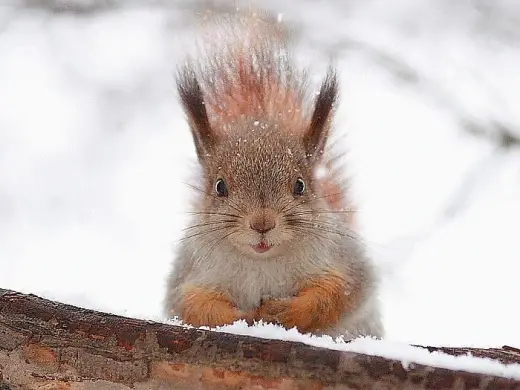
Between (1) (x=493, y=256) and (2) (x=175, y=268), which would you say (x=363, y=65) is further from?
(2) (x=175, y=268)

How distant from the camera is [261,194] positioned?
148 centimetres

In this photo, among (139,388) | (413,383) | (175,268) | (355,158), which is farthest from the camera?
(355,158)

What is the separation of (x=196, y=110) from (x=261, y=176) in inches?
8.6

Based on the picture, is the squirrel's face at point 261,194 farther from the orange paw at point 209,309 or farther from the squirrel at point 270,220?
the orange paw at point 209,309

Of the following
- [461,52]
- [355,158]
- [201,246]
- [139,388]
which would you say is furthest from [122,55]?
[139,388]

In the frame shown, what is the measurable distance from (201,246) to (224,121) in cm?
36

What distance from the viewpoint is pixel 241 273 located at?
1.51m

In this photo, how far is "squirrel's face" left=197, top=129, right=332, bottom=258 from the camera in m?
1.43

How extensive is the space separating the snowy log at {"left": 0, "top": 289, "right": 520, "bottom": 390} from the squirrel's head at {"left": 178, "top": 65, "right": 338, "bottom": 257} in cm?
46

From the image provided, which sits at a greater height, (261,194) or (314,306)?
(261,194)

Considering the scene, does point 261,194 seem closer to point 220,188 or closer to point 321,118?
point 220,188

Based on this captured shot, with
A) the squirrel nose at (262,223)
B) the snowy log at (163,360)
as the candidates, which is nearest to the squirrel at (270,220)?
the squirrel nose at (262,223)

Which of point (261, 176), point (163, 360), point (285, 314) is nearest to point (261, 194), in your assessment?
point (261, 176)

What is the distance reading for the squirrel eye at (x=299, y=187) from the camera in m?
1.55
